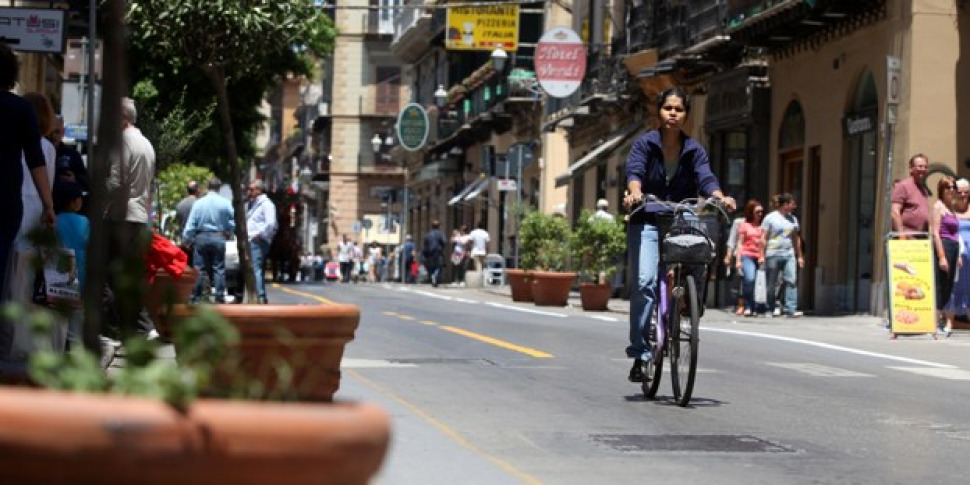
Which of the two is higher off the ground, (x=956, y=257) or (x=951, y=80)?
(x=951, y=80)

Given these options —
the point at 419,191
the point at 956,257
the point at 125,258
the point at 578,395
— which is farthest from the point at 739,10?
the point at 419,191

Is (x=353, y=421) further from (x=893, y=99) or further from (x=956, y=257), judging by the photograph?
(x=893, y=99)

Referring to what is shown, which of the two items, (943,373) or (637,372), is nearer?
(637,372)

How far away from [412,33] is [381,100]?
24.6 m

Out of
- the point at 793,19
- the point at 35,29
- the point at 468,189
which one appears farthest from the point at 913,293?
the point at 468,189

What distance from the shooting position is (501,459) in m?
7.96

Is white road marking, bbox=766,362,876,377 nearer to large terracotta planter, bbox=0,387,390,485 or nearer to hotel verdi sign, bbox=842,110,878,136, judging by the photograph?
large terracotta planter, bbox=0,387,390,485

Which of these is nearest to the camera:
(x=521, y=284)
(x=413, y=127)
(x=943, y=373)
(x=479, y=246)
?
(x=943, y=373)

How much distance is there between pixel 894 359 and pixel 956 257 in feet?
18.4

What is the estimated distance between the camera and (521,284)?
3319 cm

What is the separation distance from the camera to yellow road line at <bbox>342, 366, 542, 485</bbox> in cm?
740

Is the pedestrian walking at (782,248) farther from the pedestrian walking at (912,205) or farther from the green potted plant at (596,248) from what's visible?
the pedestrian walking at (912,205)

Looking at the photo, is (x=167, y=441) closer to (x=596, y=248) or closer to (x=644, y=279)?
(x=644, y=279)

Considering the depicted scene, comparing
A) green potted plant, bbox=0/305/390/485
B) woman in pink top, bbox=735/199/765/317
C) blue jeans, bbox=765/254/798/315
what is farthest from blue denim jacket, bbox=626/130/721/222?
woman in pink top, bbox=735/199/765/317
